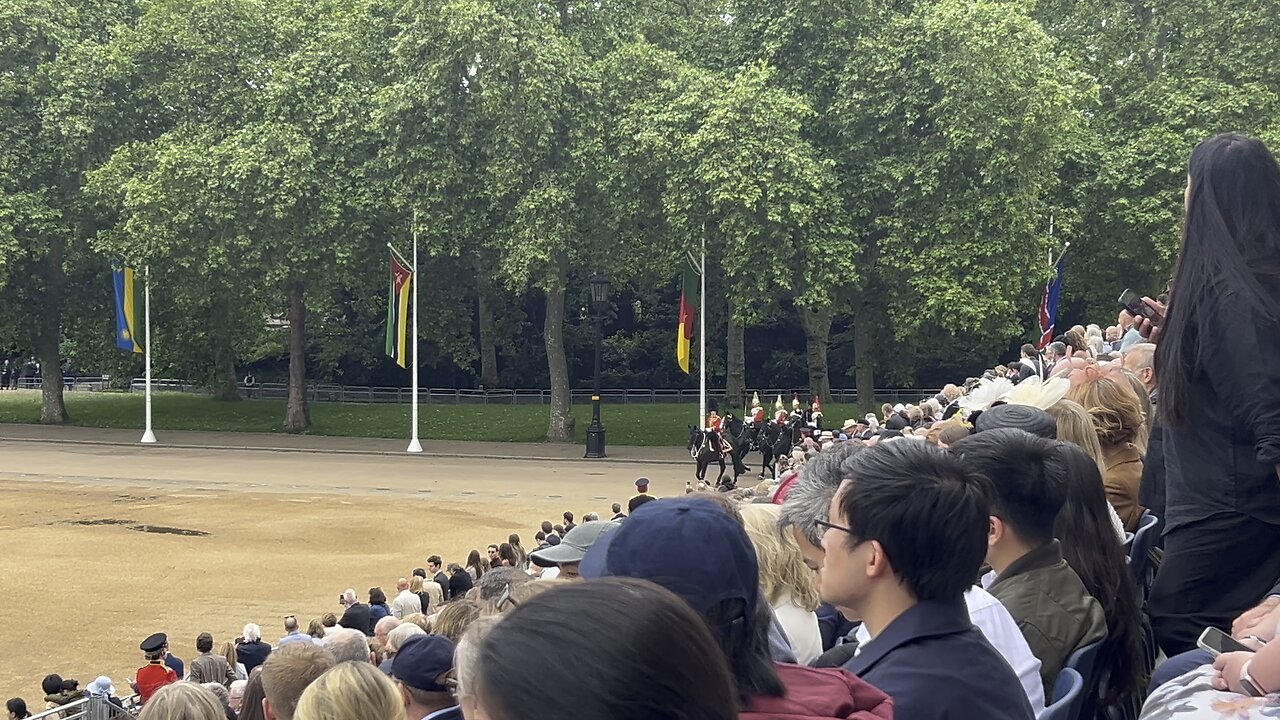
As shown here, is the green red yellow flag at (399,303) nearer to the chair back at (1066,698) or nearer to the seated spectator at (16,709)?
the seated spectator at (16,709)

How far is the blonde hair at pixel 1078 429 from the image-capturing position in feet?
15.7

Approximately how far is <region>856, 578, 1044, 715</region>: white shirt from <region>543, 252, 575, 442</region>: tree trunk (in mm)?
30615

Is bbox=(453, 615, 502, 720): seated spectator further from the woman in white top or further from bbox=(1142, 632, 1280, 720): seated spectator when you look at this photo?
the woman in white top

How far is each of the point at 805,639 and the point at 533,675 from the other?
9.05 feet

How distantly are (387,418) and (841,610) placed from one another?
1562 inches

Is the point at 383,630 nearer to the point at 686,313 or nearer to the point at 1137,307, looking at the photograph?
the point at 1137,307

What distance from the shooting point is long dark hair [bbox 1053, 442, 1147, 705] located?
12.9ft

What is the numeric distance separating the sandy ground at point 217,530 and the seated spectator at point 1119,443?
30.8ft

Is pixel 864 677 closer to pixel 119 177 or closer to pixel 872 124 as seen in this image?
pixel 872 124

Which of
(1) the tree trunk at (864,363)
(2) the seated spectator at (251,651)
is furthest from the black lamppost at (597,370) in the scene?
(2) the seated spectator at (251,651)

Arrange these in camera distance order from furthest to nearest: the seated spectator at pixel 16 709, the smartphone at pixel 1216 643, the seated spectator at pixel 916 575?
the seated spectator at pixel 16 709 < the seated spectator at pixel 916 575 < the smartphone at pixel 1216 643

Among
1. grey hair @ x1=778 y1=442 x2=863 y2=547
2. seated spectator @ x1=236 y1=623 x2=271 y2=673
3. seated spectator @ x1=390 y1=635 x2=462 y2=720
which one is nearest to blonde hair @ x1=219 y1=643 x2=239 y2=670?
seated spectator @ x1=236 y1=623 x2=271 y2=673

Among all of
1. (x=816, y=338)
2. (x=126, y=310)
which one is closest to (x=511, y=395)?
(x=816, y=338)

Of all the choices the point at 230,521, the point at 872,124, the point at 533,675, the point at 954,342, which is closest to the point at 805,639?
the point at 533,675
